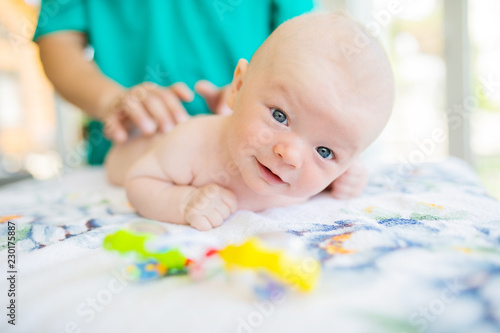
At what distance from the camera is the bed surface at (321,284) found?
41cm

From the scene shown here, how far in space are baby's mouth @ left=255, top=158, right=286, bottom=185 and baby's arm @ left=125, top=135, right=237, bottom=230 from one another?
0.35 ft

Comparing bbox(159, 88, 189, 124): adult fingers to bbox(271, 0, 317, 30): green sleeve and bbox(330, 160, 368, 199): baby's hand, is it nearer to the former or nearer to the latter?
bbox(330, 160, 368, 199): baby's hand

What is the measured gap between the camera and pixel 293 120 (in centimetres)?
66

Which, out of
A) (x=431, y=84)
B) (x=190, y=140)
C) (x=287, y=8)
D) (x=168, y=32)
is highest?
(x=431, y=84)

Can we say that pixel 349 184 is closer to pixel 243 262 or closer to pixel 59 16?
pixel 243 262

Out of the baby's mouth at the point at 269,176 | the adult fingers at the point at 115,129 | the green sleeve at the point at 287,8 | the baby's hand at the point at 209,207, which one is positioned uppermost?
the green sleeve at the point at 287,8

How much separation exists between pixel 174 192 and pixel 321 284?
431mm

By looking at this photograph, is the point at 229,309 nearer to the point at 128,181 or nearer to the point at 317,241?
the point at 317,241

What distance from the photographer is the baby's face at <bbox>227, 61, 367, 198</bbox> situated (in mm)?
641

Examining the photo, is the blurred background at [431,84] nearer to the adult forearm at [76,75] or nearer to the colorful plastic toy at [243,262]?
the adult forearm at [76,75]

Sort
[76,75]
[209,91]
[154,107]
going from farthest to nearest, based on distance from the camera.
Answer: [76,75] → [209,91] → [154,107]

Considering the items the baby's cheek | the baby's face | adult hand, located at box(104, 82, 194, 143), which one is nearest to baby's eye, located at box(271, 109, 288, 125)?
the baby's face

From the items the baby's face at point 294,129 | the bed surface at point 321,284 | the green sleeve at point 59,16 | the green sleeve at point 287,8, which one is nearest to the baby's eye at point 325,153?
the baby's face at point 294,129

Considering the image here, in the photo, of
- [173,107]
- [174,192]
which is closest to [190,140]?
[174,192]
